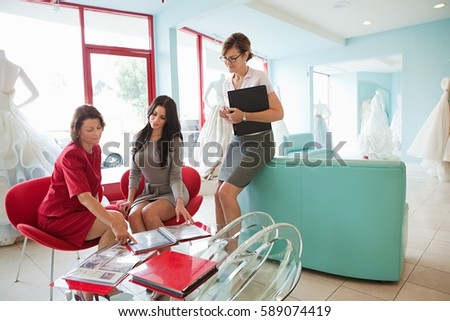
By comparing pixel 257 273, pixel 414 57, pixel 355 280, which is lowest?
pixel 355 280

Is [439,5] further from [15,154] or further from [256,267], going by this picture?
[15,154]

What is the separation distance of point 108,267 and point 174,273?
0.27 meters

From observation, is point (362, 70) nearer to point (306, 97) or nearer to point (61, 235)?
point (306, 97)

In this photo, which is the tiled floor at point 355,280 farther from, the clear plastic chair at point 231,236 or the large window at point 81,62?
the large window at point 81,62

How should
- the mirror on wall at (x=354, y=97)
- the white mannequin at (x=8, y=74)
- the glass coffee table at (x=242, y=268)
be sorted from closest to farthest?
the glass coffee table at (x=242, y=268) < the white mannequin at (x=8, y=74) < the mirror on wall at (x=354, y=97)

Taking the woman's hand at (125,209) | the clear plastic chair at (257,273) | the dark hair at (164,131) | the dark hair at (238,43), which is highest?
the dark hair at (238,43)

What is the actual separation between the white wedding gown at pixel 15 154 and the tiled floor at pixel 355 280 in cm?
32

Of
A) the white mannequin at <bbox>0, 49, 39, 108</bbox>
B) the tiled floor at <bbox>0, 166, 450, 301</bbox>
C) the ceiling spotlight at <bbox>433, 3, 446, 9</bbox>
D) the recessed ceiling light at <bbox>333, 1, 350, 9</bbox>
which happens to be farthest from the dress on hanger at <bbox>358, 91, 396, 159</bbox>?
the white mannequin at <bbox>0, 49, 39, 108</bbox>

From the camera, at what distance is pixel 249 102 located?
6.37 ft

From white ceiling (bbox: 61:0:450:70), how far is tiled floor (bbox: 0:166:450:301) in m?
3.36

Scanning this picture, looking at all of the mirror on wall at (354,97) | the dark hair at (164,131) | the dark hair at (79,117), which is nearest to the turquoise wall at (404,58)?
the mirror on wall at (354,97)

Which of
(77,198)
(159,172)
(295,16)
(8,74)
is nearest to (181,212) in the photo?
(159,172)

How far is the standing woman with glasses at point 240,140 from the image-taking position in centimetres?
189

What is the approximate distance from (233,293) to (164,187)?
965 mm
